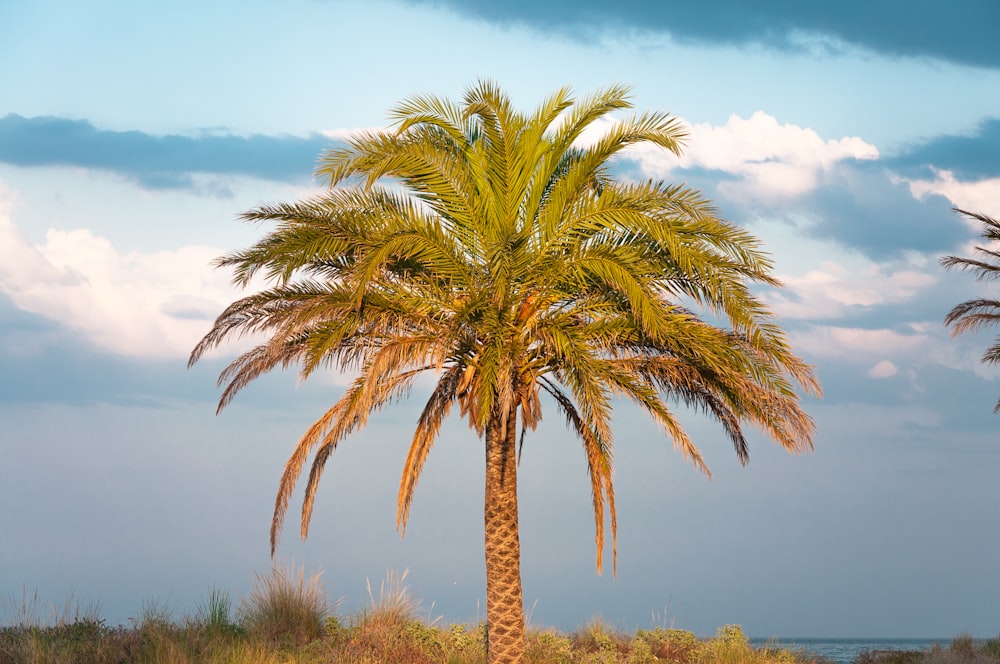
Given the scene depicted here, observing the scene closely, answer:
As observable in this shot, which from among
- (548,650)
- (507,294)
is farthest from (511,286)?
(548,650)

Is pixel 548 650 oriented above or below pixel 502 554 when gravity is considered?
below

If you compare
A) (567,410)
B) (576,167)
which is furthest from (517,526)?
(576,167)

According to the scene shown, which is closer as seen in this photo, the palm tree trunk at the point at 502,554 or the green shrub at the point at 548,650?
the palm tree trunk at the point at 502,554

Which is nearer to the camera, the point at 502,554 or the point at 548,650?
the point at 502,554

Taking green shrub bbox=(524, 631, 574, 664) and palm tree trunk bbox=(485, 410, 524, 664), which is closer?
palm tree trunk bbox=(485, 410, 524, 664)

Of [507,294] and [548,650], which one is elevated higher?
[507,294]

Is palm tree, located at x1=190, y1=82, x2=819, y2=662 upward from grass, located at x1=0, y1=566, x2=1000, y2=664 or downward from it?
upward

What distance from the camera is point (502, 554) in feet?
55.8

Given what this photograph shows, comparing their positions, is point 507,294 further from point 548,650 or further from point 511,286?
point 548,650

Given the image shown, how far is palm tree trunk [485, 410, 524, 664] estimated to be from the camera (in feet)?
55.5

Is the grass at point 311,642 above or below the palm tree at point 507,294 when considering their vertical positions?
below

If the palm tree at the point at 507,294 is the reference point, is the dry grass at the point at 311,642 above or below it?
below

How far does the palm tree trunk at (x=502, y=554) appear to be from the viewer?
55.5 ft

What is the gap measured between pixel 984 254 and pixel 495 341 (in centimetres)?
1969
